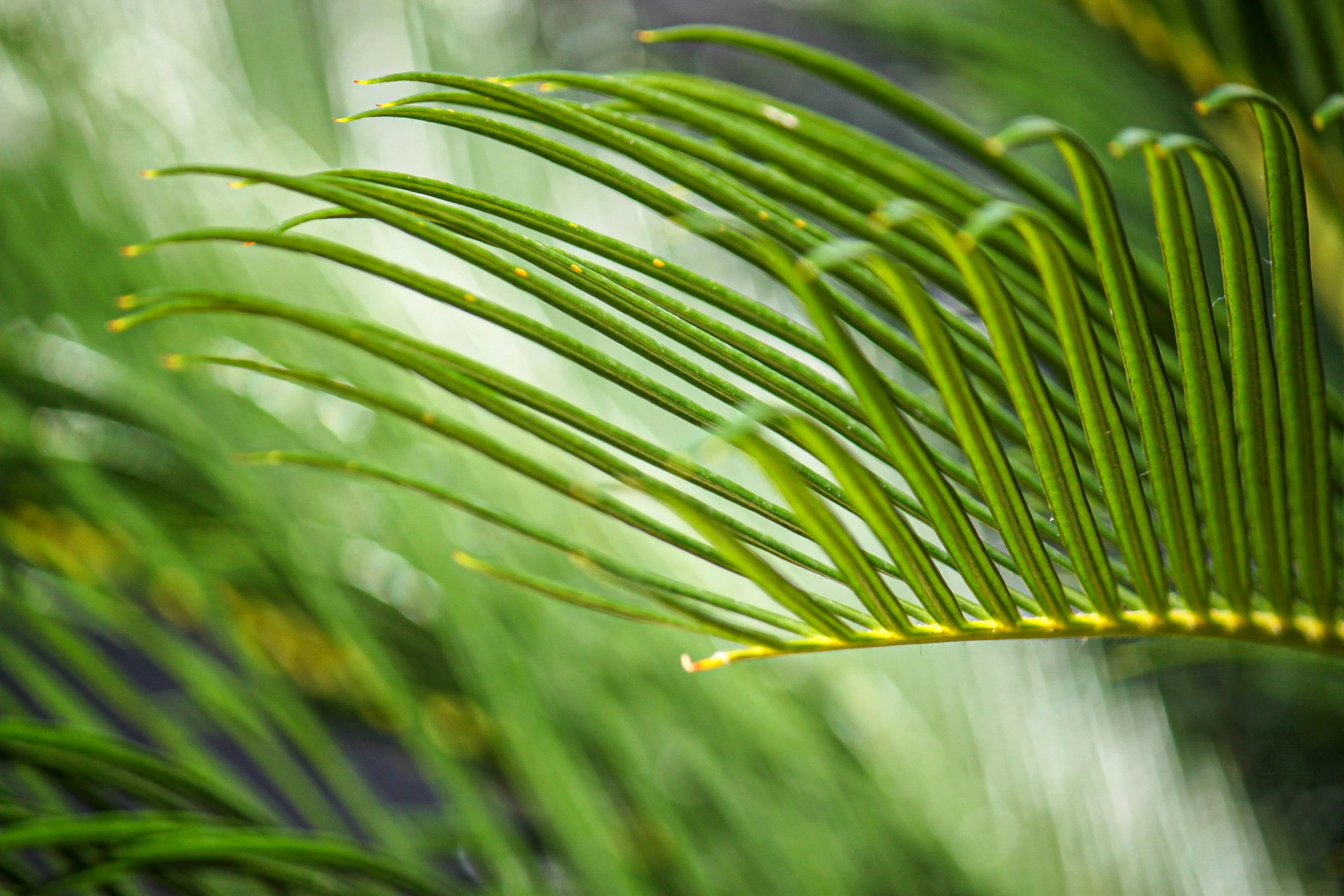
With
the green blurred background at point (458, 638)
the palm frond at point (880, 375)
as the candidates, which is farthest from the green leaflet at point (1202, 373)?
the green blurred background at point (458, 638)

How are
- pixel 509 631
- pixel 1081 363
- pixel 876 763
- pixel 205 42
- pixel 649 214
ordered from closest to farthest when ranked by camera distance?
pixel 1081 363 < pixel 509 631 < pixel 876 763 < pixel 205 42 < pixel 649 214

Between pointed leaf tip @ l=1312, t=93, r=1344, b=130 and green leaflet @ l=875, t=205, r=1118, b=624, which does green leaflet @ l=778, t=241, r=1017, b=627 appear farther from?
pointed leaf tip @ l=1312, t=93, r=1344, b=130

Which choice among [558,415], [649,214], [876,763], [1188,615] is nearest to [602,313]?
[558,415]

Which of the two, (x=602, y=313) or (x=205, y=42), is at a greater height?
(x=205, y=42)

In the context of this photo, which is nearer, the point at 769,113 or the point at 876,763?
the point at 769,113

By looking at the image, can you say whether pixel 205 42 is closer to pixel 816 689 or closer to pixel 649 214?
pixel 649 214

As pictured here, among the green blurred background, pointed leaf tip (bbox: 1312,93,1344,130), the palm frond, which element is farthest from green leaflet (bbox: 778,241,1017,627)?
the green blurred background
